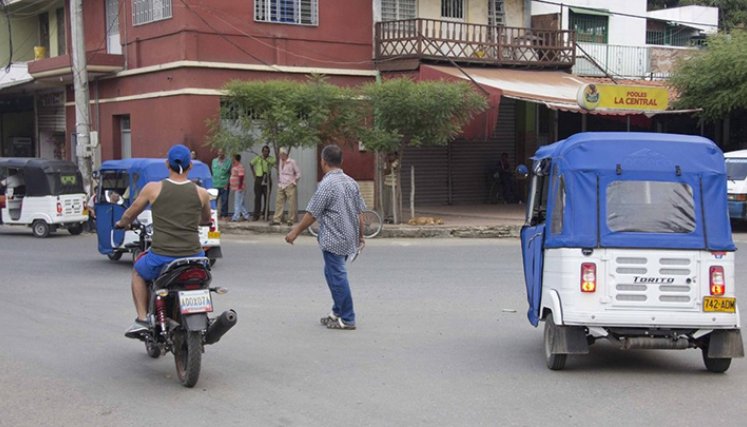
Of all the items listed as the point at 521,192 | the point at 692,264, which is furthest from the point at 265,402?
the point at 521,192

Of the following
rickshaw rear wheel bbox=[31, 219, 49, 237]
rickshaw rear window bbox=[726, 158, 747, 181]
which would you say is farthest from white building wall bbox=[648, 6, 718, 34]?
rickshaw rear wheel bbox=[31, 219, 49, 237]

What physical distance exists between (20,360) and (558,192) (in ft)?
15.8

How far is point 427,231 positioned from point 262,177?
4495 millimetres

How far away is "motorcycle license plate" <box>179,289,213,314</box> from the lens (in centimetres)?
670

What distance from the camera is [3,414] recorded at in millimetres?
6227

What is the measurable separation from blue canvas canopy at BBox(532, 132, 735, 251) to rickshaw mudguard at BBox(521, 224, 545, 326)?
1.62ft

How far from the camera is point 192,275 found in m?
6.93

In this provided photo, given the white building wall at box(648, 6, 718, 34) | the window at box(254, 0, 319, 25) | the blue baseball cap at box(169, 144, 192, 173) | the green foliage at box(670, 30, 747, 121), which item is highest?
the white building wall at box(648, 6, 718, 34)

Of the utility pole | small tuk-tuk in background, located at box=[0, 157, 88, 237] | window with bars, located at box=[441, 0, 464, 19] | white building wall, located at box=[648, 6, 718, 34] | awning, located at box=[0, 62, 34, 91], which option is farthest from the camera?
white building wall, located at box=[648, 6, 718, 34]

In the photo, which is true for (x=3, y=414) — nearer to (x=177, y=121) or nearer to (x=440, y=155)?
(x=177, y=121)

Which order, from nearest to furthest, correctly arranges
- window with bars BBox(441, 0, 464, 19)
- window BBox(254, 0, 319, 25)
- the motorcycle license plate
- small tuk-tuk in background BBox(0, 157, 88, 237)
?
1. the motorcycle license plate
2. small tuk-tuk in background BBox(0, 157, 88, 237)
3. window BBox(254, 0, 319, 25)
4. window with bars BBox(441, 0, 464, 19)

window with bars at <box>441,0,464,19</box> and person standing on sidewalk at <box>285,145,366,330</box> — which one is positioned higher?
window with bars at <box>441,0,464,19</box>

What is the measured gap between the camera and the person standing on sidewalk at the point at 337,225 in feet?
30.4

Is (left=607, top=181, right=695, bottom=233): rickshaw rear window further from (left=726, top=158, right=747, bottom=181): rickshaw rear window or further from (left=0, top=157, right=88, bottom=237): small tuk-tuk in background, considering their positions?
(left=726, top=158, right=747, bottom=181): rickshaw rear window
